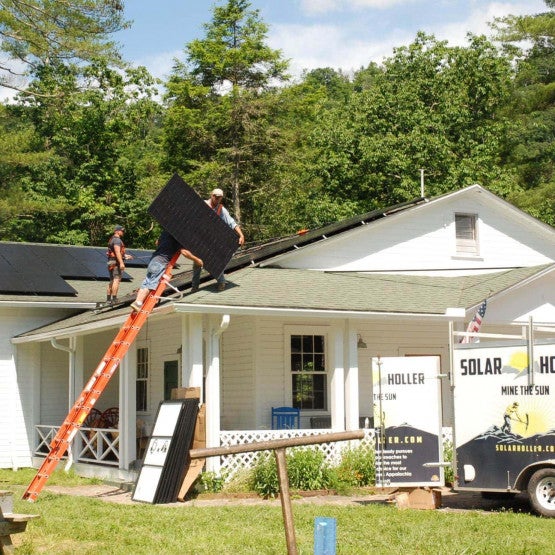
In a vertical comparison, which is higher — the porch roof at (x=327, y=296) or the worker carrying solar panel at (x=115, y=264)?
the worker carrying solar panel at (x=115, y=264)

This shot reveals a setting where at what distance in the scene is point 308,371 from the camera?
1892 cm

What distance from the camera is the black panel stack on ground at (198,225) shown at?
52.2 feet

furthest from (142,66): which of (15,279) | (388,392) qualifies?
(388,392)

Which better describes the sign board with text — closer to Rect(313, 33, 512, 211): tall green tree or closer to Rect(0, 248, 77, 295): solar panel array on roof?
Rect(0, 248, 77, 295): solar panel array on roof

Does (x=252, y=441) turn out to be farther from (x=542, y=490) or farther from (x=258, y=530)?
(x=542, y=490)

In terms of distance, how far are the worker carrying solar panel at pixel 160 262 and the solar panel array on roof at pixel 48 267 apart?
6800 mm

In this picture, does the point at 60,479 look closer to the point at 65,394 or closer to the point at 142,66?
the point at 65,394

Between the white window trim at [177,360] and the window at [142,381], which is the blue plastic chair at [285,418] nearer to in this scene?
the white window trim at [177,360]

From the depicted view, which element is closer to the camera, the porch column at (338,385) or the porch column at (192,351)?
the porch column at (192,351)

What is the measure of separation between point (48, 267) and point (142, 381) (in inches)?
167

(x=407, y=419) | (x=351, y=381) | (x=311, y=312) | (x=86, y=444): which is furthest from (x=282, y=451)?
(x=86, y=444)

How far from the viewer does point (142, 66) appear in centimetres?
4219

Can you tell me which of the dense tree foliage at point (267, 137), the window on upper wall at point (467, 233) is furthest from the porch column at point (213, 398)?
the dense tree foliage at point (267, 137)

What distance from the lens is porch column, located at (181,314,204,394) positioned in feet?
51.3
